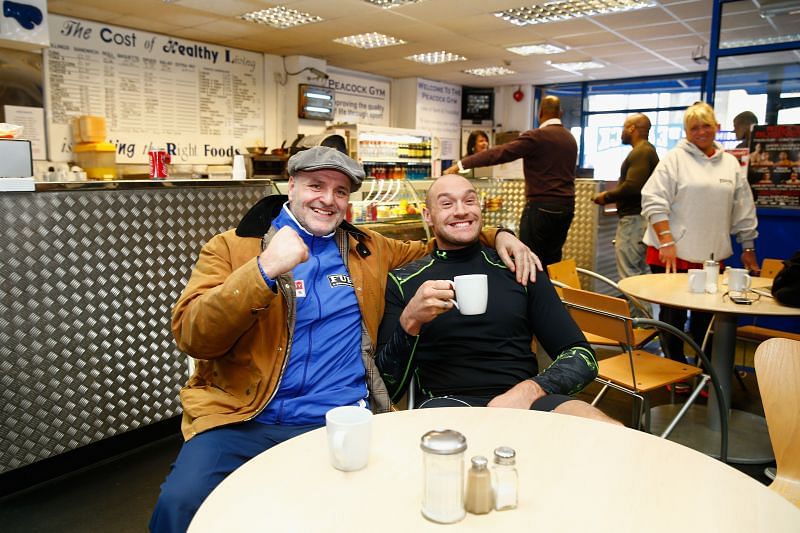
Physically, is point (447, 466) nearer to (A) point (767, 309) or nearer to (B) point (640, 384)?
(B) point (640, 384)

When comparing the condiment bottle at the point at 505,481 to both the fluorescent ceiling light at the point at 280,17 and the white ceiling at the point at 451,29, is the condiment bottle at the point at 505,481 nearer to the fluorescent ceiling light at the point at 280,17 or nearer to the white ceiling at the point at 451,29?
the white ceiling at the point at 451,29

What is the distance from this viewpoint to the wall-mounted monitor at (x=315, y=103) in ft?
29.7

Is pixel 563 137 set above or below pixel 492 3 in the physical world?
below

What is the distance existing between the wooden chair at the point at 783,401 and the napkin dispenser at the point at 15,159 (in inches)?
109

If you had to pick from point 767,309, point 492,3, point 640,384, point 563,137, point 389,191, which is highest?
point 492,3

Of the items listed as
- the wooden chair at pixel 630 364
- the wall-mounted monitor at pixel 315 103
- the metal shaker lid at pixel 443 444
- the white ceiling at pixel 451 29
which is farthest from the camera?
the wall-mounted monitor at pixel 315 103

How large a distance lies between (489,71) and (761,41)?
597 centimetres

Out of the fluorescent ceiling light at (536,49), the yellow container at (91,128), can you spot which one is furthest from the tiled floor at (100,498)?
the fluorescent ceiling light at (536,49)

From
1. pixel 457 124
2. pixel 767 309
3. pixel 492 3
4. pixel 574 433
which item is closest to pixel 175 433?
pixel 574 433

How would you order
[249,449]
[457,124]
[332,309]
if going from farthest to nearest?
[457,124]
[332,309]
[249,449]

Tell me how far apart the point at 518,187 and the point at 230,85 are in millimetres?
4606

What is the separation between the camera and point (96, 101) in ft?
23.2

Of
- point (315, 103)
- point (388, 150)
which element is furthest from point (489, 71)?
point (315, 103)

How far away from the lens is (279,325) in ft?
5.91
